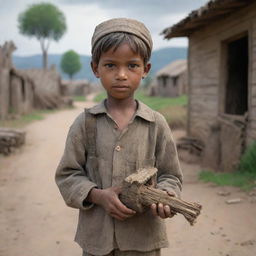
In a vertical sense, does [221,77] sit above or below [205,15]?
below

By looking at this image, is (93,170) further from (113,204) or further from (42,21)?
(42,21)

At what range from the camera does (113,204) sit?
1.56m

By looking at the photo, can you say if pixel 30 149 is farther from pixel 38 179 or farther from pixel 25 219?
pixel 25 219

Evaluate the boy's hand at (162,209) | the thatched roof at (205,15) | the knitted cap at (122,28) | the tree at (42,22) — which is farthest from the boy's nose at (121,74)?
the tree at (42,22)

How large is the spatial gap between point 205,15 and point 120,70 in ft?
18.6

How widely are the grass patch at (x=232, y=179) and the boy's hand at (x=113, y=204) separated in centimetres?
408

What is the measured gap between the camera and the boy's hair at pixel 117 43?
1601 millimetres

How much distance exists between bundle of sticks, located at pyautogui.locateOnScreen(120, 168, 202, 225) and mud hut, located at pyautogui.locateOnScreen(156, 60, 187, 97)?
2318cm

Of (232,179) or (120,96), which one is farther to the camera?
(232,179)

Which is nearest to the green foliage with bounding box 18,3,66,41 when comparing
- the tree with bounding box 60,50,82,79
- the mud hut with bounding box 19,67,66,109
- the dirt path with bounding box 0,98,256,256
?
the tree with bounding box 60,50,82,79

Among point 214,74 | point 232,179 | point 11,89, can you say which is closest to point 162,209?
point 232,179

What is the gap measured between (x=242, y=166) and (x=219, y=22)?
3150mm

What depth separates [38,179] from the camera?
20.5ft

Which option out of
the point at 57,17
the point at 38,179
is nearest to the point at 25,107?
the point at 38,179
